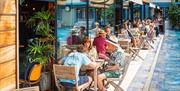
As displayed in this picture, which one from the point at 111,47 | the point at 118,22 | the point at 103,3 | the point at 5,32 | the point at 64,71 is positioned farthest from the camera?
the point at 118,22

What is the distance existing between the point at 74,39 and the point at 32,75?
3674mm

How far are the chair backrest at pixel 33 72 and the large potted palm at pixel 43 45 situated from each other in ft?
0.49

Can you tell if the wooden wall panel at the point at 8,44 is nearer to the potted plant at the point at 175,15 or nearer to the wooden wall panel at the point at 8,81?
the wooden wall panel at the point at 8,81

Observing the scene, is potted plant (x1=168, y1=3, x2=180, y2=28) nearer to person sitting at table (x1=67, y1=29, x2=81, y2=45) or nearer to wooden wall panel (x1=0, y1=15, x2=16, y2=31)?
person sitting at table (x1=67, y1=29, x2=81, y2=45)

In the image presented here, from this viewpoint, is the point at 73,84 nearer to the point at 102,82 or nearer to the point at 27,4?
the point at 102,82

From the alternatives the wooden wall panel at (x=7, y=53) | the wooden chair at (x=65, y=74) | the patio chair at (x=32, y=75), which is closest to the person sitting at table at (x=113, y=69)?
the wooden chair at (x=65, y=74)

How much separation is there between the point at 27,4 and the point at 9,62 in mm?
5794

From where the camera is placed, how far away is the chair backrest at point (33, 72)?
23.6 feet

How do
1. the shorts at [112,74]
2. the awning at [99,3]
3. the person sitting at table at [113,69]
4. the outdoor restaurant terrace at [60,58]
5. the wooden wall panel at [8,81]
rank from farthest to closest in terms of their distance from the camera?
the awning at [99,3]
the shorts at [112,74]
the person sitting at table at [113,69]
the outdoor restaurant terrace at [60,58]
the wooden wall panel at [8,81]

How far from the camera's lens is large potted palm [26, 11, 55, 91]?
7.66m

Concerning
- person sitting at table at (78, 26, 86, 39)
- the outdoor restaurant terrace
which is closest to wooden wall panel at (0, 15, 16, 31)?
the outdoor restaurant terrace

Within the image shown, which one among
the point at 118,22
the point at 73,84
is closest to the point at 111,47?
the point at 73,84

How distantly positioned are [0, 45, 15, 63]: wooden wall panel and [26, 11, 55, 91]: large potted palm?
73.1 inches

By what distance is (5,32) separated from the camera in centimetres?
542
